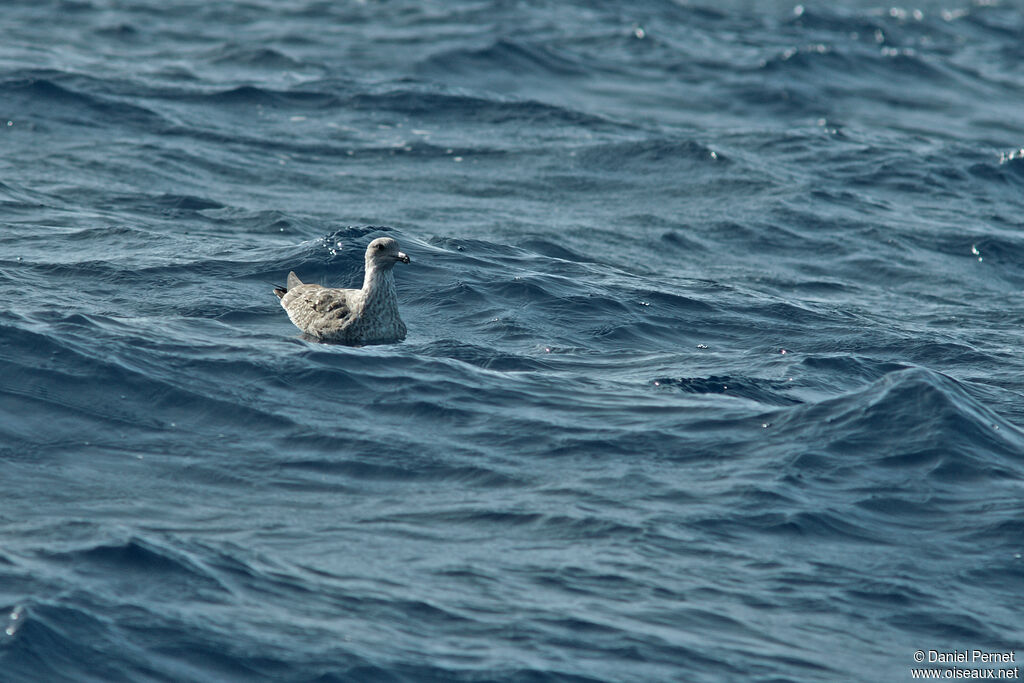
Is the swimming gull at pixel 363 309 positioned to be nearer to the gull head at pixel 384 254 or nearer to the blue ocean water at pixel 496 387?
the gull head at pixel 384 254

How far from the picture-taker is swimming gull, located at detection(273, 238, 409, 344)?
13.1 meters

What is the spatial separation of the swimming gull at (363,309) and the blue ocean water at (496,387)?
428 mm

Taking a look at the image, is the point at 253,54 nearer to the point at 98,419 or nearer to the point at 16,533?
the point at 98,419

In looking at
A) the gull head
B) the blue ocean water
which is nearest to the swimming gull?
the gull head

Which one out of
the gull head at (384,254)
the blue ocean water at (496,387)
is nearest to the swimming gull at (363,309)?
the gull head at (384,254)

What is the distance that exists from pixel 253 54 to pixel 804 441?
70.1 ft

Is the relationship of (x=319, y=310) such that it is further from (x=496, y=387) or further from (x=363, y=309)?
(x=496, y=387)

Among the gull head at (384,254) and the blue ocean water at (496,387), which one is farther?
the gull head at (384,254)

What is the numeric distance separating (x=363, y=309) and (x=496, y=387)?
1879 mm

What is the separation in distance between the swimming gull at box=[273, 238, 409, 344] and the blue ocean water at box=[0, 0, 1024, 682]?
0.43 metres

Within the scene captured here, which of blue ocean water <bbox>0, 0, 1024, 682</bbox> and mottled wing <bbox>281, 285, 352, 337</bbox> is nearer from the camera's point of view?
blue ocean water <bbox>0, 0, 1024, 682</bbox>

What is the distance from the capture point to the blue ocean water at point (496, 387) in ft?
27.3

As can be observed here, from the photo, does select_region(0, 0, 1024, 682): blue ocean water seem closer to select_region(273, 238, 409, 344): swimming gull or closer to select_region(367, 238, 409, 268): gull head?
select_region(273, 238, 409, 344): swimming gull

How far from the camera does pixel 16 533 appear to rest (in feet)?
28.8
